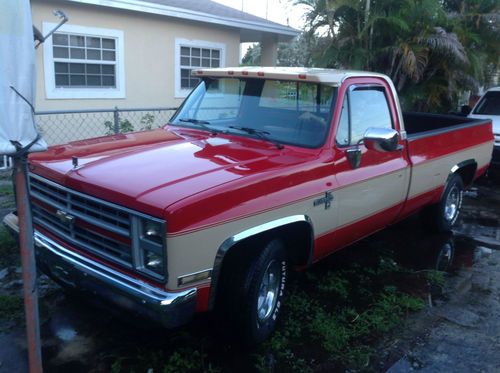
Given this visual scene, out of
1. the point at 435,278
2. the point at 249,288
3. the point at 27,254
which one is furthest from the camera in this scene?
the point at 435,278

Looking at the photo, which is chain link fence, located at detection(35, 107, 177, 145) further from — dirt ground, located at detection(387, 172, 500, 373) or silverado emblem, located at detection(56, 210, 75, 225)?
dirt ground, located at detection(387, 172, 500, 373)

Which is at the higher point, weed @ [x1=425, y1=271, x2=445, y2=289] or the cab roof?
the cab roof

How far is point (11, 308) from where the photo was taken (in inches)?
154

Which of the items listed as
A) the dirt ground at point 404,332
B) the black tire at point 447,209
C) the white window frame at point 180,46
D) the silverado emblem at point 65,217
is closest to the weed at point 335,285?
the dirt ground at point 404,332

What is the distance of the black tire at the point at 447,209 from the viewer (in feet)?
19.8

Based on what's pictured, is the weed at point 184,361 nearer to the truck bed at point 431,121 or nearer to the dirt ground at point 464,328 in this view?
the dirt ground at point 464,328

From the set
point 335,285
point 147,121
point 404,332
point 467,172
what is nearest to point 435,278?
point 335,285

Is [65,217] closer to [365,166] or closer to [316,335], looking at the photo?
[316,335]

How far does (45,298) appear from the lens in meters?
4.14

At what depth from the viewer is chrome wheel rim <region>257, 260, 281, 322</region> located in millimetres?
3543

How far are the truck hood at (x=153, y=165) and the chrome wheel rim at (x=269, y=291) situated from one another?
744 mm

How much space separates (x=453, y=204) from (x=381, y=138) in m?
3.02

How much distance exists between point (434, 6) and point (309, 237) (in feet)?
26.4

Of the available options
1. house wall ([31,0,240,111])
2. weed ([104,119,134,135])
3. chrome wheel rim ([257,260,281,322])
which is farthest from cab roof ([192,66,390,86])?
house wall ([31,0,240,111])
